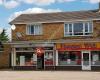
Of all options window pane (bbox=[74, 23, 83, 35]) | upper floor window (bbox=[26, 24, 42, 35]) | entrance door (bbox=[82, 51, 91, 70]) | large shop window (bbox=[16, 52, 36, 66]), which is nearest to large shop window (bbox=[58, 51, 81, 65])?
entrance door (bbox=[82, 51, 91, 70])

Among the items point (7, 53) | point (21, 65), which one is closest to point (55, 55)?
point (21, 65)

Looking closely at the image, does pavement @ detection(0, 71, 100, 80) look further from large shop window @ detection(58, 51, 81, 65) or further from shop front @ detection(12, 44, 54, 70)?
shop front @ detection(12, 44, 54, 70)

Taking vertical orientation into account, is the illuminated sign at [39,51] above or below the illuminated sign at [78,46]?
below

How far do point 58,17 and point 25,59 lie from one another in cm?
672

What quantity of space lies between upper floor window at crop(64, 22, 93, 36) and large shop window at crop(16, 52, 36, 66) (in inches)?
197

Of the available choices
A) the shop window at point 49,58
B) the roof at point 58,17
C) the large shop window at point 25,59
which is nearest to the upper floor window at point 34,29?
the roof at point 58,17

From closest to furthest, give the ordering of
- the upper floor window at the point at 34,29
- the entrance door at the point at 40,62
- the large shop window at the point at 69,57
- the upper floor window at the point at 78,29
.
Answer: the large shop window at the point at 69,57, the upper floor window at the point at 78,29, the entrance door at the point at 40,62, the upper floor window at the point at 34,29

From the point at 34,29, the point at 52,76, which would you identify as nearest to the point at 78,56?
the point at 34,29

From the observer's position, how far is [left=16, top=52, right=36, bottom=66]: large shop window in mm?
49438

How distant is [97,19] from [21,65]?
10835 millimetres

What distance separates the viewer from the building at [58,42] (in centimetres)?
4738

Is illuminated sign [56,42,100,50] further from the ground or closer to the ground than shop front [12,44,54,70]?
further from the ground

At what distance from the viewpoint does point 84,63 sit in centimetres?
4747

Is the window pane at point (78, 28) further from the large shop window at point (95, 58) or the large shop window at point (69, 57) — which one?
the large shop window at point (95, 58)
